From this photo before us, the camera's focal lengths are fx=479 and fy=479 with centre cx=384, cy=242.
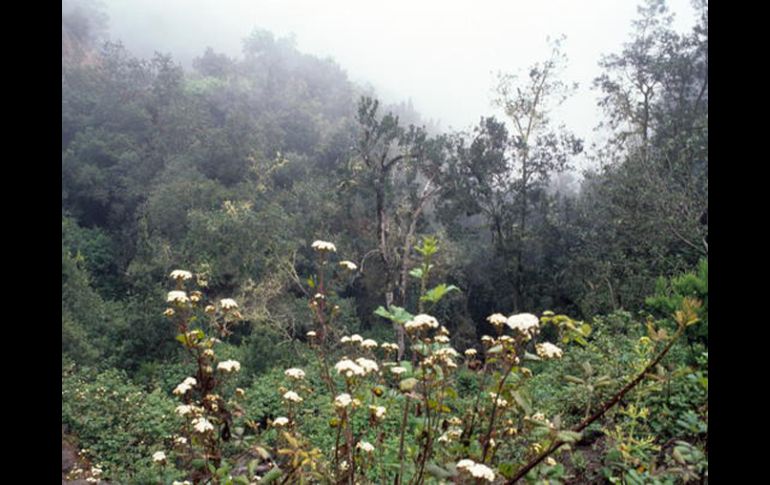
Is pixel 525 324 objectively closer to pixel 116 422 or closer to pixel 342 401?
pixel 342 401

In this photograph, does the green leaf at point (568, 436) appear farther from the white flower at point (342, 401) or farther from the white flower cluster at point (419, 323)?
the white flower at point (342, 401)

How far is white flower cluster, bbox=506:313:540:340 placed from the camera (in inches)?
39.2

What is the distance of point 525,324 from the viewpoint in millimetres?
998

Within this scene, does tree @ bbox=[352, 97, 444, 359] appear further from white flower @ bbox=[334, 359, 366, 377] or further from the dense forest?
white flower @ bbox=[334, 359, 366, 377]

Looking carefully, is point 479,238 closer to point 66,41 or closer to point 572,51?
point 572,51

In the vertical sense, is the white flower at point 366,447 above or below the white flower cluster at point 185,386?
below

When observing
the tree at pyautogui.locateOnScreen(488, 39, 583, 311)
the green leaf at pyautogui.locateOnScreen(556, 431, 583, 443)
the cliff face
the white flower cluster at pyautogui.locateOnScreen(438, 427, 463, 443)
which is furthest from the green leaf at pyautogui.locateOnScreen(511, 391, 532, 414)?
the cliff face

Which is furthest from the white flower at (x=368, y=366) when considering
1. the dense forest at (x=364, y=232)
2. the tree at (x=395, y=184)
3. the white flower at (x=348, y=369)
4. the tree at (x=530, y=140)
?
the tree at (x=530, y=140)

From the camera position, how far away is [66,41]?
62.1 ft

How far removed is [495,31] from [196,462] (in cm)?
2210

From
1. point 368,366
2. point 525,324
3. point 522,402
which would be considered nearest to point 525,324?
point 525,324

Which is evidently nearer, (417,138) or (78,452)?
(78,452)

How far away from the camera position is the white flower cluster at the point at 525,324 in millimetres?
997
